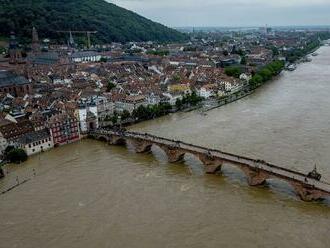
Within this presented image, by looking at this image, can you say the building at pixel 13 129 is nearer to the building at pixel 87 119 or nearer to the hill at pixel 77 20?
the building at pixel 87 119

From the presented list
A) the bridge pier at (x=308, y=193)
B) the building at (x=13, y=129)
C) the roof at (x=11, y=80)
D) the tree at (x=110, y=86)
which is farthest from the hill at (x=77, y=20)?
the bridge pier at (x=308, y=193)

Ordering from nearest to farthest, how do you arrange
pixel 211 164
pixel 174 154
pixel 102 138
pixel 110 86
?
1. pixel 211 164
2. pixel 174 154
3. pixel 102 138
4. pixel 110 86

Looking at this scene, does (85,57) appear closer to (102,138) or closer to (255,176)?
(102,138)

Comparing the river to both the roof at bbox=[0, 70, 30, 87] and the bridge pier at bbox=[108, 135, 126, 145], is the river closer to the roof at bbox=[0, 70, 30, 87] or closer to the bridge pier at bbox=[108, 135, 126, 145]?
the bridge pier at bbox=[108, 135, 126, 145]

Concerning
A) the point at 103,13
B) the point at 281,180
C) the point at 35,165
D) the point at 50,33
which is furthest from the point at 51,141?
the point at 103,13

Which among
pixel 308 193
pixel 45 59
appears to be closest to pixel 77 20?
pixel 45 59
